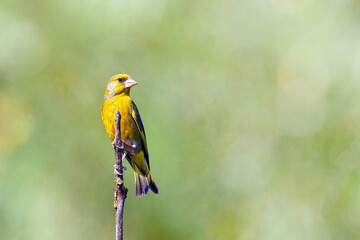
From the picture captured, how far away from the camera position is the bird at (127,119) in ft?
15.6

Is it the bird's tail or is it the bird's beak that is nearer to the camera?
the bird's beak

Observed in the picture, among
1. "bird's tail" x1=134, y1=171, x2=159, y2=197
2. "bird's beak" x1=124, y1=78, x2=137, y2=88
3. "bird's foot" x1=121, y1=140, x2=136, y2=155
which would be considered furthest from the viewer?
"bird's tail" x1=134, y1=171, x2=159, y2=197

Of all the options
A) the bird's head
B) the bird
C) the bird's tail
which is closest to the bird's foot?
the bird

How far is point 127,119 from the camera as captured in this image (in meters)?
4.88

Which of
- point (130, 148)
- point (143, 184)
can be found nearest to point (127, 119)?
point (130, 148)

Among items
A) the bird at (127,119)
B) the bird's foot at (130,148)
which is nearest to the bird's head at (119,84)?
the bird at (127,119)

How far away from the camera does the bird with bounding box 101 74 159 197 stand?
4770 millimetres

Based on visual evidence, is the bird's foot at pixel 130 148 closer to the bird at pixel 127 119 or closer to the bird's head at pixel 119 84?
the bird at pixel 127 119

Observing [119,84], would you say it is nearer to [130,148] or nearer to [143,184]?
[130,148]

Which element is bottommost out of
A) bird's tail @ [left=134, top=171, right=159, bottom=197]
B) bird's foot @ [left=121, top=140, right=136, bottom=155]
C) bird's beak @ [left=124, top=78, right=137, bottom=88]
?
bird's tail @ [left=134, top=171, right=159, bottom=197]

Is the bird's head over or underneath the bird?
over

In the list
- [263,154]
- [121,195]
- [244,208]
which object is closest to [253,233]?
[244,208]

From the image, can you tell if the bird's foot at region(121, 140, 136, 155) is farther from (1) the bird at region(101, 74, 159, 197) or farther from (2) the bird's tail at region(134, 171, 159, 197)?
(2) the bird's tail at region(134, 171, 159, 197)

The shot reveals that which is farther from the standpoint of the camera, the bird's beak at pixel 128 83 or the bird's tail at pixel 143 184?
the bird's tail at pixel 143 184
